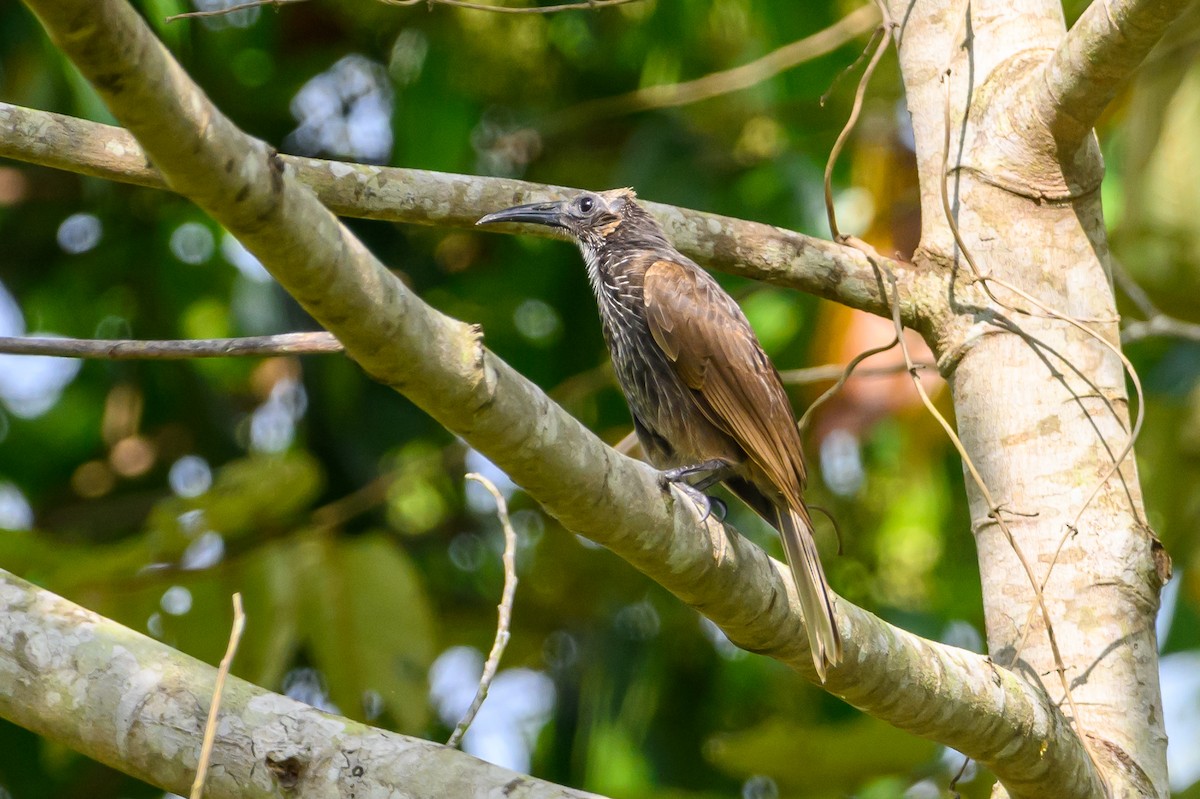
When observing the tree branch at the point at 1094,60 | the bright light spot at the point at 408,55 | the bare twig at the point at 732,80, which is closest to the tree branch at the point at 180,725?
the tree branch at the point at 1094,60

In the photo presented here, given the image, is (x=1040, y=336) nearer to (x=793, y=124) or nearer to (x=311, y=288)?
(x=311, y=288)

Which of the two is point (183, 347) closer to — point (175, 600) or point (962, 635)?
point (175, 600)

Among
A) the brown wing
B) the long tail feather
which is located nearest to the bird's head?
the brown wing

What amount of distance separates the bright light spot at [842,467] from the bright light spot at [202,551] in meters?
2.59

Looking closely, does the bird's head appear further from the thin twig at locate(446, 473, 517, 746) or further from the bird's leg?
the thin twig at locate(446, 473, 517, 746)

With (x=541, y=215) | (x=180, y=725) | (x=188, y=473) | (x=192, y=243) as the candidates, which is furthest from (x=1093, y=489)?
(x=188, y=473)

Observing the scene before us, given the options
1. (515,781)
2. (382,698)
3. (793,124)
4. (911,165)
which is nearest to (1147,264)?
(911,165)

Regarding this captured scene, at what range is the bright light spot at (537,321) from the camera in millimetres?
5961

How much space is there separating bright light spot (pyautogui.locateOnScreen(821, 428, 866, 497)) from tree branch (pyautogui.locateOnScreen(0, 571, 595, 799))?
3.90 meters

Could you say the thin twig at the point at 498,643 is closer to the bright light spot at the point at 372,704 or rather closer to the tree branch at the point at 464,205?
the tree branch at the point at 464,205

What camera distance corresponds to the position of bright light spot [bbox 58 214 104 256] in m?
5.87

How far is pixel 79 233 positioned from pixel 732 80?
308 centimetres

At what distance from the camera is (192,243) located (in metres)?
5.86

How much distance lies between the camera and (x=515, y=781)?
1972 mm
